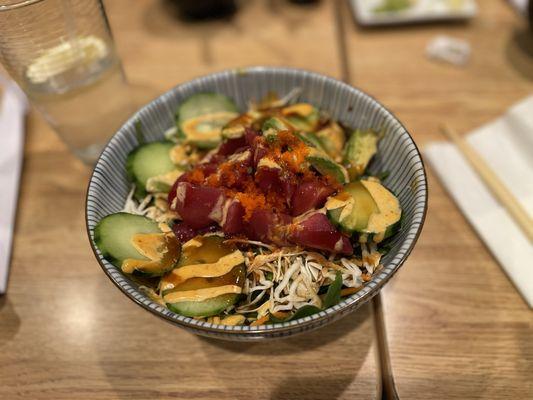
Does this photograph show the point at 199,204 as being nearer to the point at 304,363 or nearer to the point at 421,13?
the point at 304,363

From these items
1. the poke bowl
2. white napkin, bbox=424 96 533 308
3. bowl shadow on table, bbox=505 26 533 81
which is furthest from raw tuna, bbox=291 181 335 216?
→ bowl shadow on table, bbox=505 26 533 81

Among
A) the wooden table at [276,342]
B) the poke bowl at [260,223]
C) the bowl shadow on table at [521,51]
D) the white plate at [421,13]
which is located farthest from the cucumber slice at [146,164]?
the bowl shadow on table at [521,51]

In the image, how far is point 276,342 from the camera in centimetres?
111

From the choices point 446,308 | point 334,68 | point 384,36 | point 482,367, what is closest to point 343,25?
point 384,36

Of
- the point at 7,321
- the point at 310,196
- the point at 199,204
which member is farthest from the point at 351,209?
the point at 7,321

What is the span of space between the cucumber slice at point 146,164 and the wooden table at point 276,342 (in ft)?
1.00

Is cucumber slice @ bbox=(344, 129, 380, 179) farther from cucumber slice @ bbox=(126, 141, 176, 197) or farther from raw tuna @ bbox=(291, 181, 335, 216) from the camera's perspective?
cucumber slice @ bbox=(126, 141, 176, 197)

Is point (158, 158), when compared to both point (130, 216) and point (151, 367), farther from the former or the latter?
point (151, 367)

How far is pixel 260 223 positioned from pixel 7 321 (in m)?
0.73

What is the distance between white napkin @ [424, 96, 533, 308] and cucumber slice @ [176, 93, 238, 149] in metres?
0.65

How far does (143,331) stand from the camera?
115cm

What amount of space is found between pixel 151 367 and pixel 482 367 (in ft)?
2.47

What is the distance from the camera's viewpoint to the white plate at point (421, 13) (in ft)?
6.37

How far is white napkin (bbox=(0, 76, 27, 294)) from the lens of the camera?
1.32 meters
